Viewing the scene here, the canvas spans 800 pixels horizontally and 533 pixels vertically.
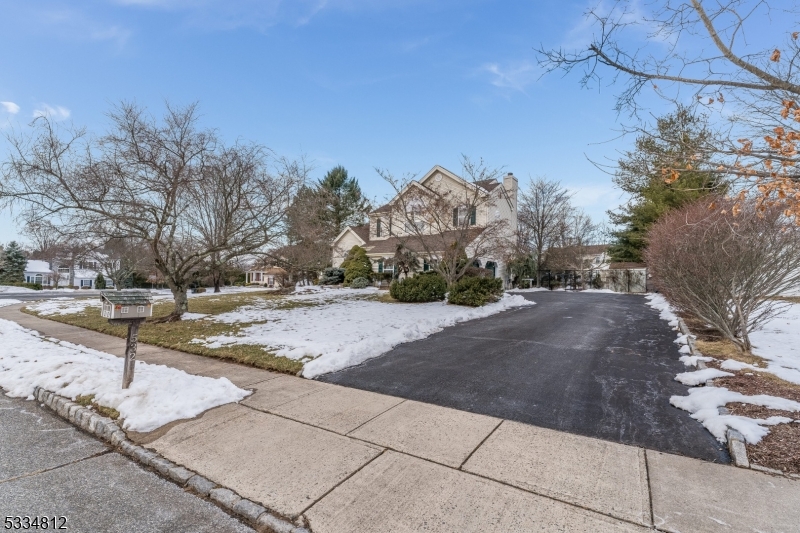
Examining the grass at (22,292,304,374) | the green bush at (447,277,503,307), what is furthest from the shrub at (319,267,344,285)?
the green bush at (447,277,503,307)

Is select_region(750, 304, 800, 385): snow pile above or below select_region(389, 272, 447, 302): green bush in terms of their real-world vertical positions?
below

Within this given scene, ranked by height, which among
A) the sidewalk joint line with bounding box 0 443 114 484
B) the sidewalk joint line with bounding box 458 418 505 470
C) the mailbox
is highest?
the mailbox

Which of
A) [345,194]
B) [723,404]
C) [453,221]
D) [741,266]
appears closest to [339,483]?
[723,404]

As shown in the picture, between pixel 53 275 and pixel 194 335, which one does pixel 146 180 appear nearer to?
pixel 194 335

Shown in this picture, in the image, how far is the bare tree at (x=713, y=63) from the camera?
3.11m

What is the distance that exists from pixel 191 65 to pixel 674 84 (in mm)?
12510

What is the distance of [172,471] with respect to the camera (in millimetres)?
2848

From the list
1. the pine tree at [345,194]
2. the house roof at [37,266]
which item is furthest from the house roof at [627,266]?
the house roof at [37,266]

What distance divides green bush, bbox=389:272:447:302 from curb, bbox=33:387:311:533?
37.4 feet

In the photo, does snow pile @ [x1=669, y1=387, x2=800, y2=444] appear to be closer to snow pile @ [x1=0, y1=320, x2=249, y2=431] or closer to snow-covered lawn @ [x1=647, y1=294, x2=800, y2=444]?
snow-covered lawn @ [x1=647, y1=294, x2=800, y2=444]

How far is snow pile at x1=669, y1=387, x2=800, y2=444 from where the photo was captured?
328cm

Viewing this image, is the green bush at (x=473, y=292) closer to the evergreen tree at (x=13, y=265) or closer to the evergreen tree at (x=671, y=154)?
the evergreen tree at (x=671, y=154)

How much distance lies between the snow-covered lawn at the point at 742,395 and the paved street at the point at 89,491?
427 cm

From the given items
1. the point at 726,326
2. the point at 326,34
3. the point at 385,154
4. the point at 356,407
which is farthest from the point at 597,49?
the point at 385,154
